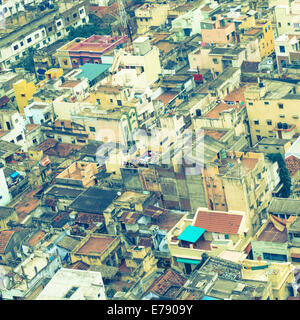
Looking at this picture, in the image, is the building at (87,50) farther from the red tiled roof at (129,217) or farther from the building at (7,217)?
the red tiled roof at (129,217)

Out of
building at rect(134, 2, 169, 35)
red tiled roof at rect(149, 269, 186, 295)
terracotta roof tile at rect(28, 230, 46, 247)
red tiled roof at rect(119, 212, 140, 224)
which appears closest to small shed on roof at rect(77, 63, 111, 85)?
building at rect(134, 2, 169, 35)

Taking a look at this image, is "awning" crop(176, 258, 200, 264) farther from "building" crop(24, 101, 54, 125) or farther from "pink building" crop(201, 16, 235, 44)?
"pink building" crop(201, 16, 235, 44)

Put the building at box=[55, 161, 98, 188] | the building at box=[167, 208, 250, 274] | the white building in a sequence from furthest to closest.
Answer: the white building → the building at box=[55, 161, 98, 188] → the building at box=[167, 208, 250, 274]

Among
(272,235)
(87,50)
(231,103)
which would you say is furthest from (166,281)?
(87,50)

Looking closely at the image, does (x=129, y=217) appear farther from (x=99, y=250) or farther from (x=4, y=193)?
(x=4, y=193)

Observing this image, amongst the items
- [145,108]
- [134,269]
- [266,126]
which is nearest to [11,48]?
[145,108]

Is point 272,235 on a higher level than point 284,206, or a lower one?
lower
